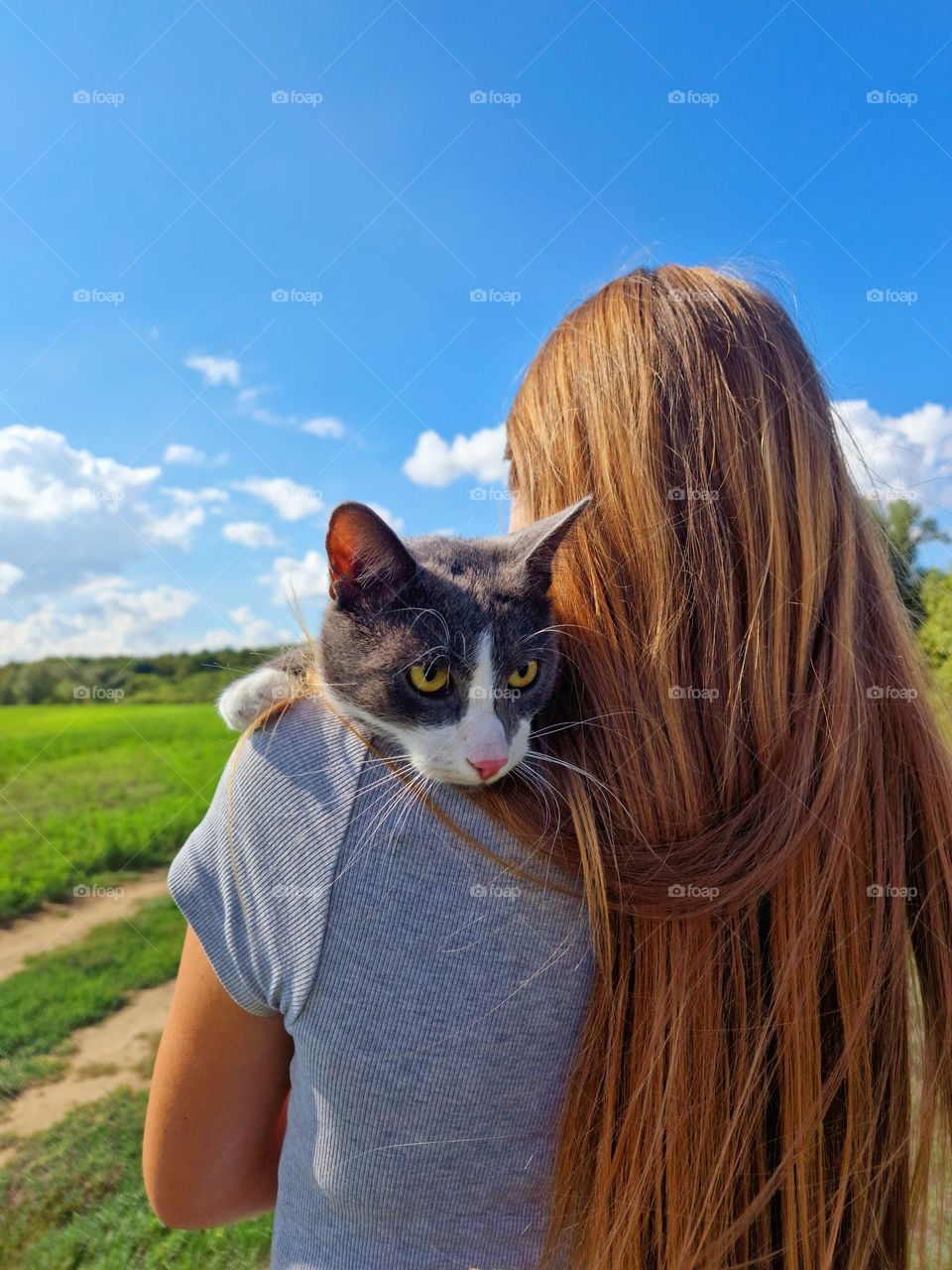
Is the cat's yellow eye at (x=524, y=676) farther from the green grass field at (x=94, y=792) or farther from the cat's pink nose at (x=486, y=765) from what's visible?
the green grass field at (x=94, y=792)

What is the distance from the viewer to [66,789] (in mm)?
11242

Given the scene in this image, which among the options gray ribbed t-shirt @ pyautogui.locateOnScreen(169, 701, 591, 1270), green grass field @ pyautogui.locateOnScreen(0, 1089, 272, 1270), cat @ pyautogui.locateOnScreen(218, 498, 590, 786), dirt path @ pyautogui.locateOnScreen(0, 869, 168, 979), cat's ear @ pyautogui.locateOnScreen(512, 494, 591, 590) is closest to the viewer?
gray ribbed t-shirt @ pyautogui.locateOnScreen(169, 701, 591, 1270)

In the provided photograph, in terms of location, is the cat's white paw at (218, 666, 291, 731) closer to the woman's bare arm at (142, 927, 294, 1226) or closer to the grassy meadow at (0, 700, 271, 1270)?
the grassy meadow at (0, 700, 271, 1270)

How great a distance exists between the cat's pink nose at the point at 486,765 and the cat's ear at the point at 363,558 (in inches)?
20.8

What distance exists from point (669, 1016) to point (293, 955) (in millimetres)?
572

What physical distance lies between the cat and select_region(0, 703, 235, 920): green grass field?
16.8 ft

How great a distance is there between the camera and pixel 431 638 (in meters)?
1.70

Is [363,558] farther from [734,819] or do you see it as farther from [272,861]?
[734,819]

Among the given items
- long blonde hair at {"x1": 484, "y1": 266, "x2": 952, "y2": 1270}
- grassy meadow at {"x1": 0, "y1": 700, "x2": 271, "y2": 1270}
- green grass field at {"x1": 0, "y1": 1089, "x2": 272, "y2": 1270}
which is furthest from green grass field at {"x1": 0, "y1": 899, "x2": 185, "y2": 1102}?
long blonde hair at {"x1": 484, "y1": 266, "x2": 952, "y2": 1270}

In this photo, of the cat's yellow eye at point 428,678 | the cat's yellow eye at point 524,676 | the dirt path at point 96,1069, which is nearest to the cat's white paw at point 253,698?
the cat's yellow eye at point 428,678

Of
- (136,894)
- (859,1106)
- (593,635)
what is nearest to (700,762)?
(593,635)

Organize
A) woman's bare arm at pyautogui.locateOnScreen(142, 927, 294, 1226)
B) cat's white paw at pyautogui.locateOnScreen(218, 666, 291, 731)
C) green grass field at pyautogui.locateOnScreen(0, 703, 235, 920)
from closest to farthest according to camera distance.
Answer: woman's bare arm at pyautogui.locateOnScreen(142, 927, 294, 1226) < cat's white paw at pyautogui.locateOnScreen(218, 666, 291, 731) < green grass field at pyautogui.locateOnScreen(0, 703, 235, 920)

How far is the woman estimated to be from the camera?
110cm

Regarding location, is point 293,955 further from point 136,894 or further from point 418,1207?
point 136,894
